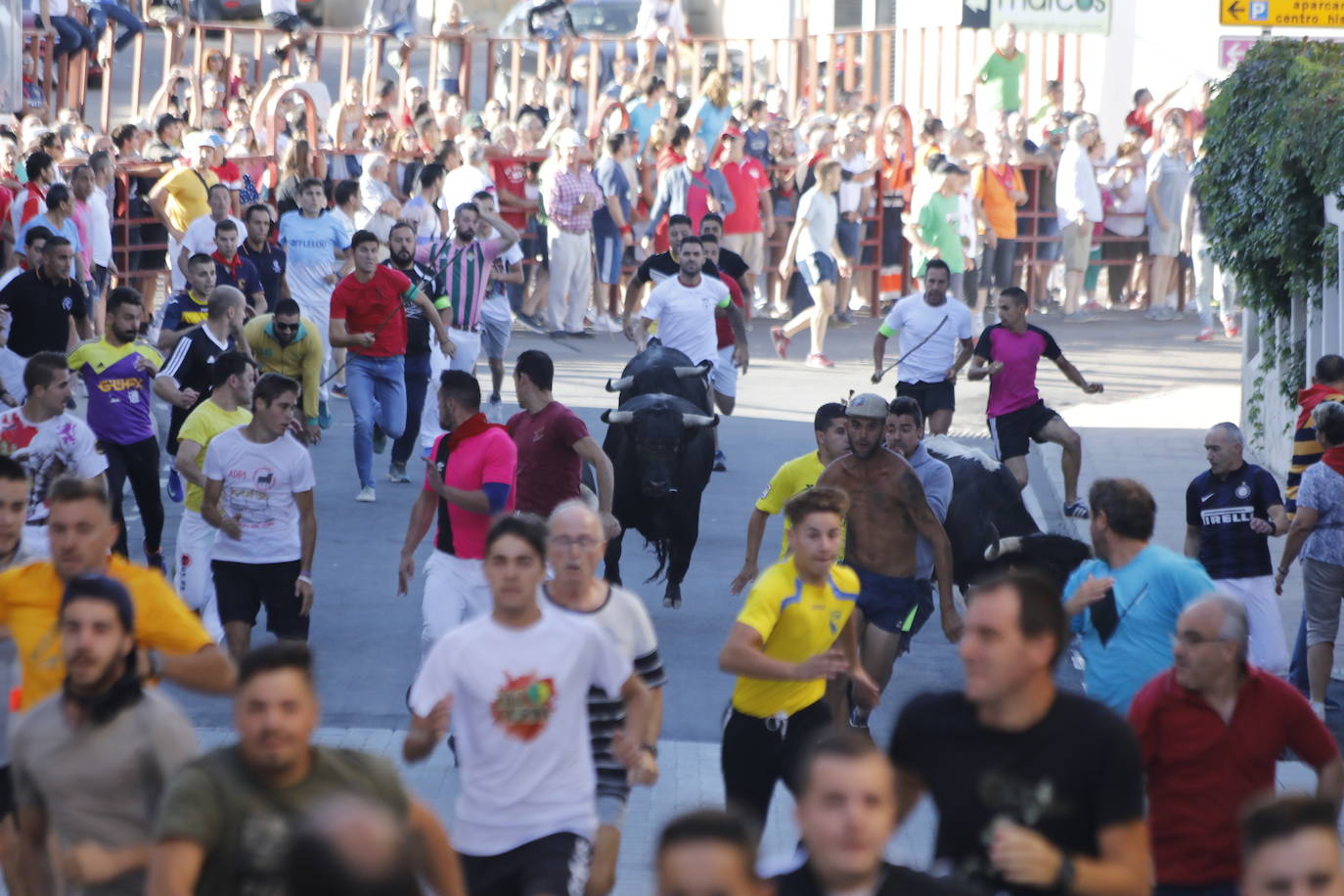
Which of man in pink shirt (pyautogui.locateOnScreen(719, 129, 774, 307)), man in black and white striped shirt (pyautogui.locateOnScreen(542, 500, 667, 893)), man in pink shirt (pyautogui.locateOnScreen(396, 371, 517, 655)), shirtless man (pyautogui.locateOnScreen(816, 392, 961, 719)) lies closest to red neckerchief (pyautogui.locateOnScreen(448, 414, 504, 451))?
man in pink shirt (pyautogui.locateOnScreen(396, 371, 517, 655))

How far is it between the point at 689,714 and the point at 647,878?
2450 mm

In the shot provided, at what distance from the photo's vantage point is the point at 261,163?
22.0 meters

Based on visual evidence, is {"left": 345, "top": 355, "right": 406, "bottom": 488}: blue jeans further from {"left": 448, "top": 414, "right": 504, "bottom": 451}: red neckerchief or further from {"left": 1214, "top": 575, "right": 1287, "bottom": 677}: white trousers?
{"left": 1214, "top": 575, "right": 1287, "bottom": 677}: white trousers

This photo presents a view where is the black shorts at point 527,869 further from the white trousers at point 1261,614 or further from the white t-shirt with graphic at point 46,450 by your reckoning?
the white trousers at point 1261,614

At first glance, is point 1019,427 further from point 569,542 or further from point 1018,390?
point 569,542

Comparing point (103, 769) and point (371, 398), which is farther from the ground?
point (371, 398)

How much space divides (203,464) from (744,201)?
1468cm

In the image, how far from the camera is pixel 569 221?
74.1ft

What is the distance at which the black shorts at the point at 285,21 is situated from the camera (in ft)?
87.3

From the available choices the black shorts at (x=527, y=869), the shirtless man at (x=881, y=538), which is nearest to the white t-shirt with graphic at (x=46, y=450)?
the shirtless man at (x=881, y=538)

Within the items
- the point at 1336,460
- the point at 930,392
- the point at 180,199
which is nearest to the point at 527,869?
the point at 1336,460

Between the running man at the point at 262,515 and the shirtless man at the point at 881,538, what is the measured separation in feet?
7.95

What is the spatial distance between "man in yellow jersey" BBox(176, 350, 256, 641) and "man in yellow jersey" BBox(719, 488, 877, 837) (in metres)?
3.48

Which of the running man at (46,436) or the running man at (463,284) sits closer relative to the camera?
the running man at (46,436)
